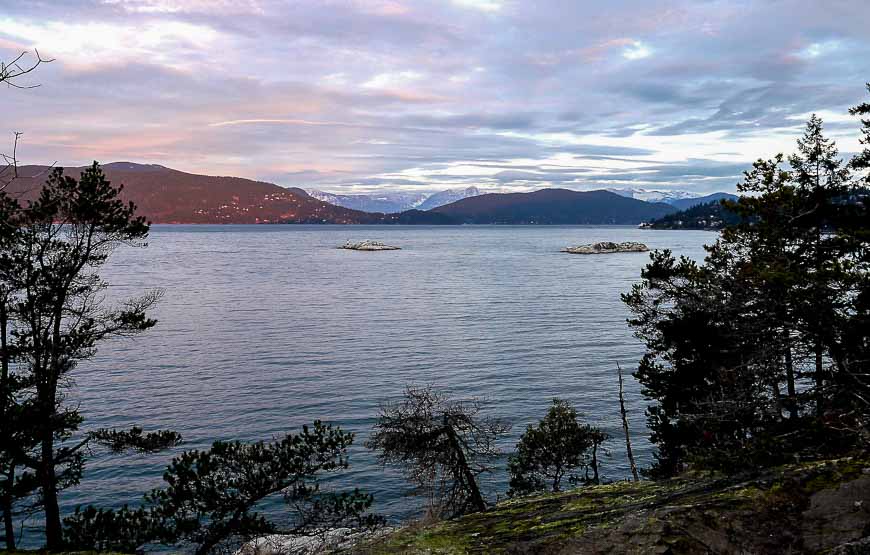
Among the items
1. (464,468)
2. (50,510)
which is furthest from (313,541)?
(50,510)

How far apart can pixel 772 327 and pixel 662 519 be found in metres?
13.8

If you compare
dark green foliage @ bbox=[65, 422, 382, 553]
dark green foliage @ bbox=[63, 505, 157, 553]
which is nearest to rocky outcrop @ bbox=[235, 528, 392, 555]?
dark green foliage @ bbox=[65, 422, 382, 553]

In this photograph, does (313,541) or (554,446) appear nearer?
(313,541)

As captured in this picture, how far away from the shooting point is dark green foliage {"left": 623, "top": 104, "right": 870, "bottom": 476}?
11891mm

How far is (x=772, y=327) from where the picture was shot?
1797cm

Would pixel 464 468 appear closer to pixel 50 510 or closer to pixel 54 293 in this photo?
pixel 50 510

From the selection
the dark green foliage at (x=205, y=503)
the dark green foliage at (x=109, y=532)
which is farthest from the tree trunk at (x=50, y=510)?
the dark green foliage at (x=109, y=532)

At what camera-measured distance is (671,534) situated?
253 inches

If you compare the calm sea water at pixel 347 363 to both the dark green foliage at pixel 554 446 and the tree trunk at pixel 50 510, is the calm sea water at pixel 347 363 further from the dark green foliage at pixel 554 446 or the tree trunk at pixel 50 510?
the tree trunk at pixel 50 510

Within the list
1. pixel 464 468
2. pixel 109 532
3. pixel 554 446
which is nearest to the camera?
pixel 109 532

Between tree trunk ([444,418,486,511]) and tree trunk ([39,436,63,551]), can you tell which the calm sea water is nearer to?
tree trunk ([444,418,486,511])

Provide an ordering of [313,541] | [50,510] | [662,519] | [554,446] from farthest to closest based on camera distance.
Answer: [554,446], [313,541], [50,510], [662,519]

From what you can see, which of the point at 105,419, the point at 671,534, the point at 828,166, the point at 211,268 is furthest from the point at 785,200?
the point at 211,268

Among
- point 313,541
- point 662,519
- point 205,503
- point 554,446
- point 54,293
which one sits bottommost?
point 313,541
